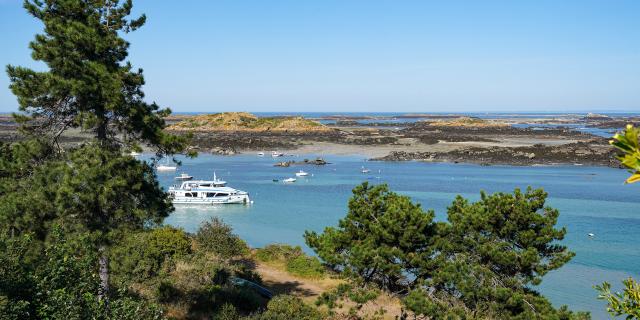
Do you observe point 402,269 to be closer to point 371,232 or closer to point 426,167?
point 371,232

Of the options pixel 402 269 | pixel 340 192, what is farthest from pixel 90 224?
pixel 340 192

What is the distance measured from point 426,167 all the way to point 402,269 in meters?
56.9

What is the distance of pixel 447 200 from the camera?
47.4m

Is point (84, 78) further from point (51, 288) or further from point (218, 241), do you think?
point (218, 241)

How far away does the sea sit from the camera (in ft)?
90.4

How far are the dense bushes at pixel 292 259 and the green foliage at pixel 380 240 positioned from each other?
34.7ft

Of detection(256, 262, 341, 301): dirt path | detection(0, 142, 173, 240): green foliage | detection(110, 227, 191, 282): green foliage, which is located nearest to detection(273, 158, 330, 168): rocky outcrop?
detection(256, 262, 341, 301): dirt path

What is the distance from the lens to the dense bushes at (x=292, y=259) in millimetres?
25984

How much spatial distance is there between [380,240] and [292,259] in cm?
1391

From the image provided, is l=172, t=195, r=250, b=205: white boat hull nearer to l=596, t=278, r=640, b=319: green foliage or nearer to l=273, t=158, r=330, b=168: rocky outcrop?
l=273, t=158, r=330, b=168: rocky outcrop

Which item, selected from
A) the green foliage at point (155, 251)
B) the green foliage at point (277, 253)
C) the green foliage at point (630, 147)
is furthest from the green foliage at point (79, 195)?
the green foliage at point (277, 253)

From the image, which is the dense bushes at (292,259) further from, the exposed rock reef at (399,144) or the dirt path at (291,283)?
the exposed rock reef at (399,144)

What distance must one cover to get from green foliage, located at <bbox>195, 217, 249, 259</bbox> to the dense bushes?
1.55 meters

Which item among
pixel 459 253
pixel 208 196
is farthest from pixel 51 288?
pixel 208 196
